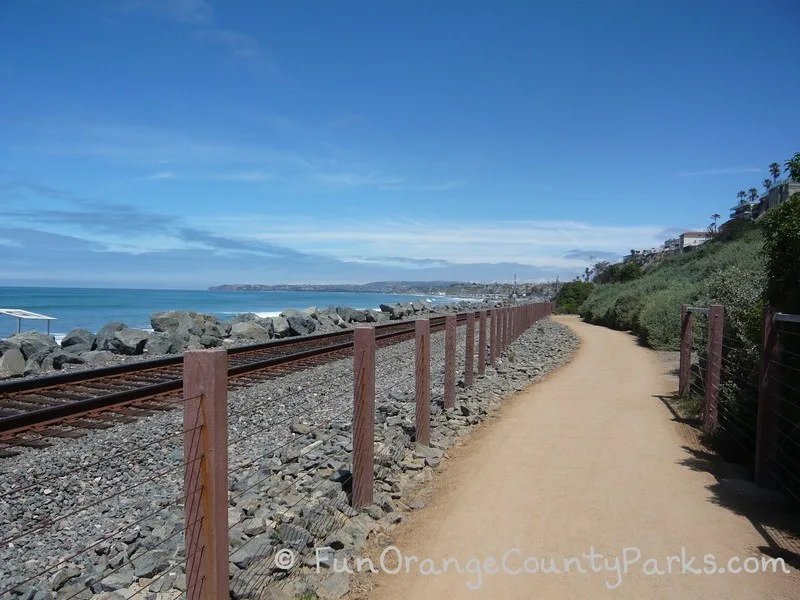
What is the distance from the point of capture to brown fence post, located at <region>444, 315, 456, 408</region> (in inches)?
370

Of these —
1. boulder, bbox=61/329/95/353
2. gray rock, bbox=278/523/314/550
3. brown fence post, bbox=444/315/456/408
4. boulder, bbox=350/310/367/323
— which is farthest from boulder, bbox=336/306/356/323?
gray rock, bbox=278/523/314/550

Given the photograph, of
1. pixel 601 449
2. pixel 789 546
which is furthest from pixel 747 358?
pixel 789 546

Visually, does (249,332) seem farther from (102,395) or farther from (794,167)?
(794,167)

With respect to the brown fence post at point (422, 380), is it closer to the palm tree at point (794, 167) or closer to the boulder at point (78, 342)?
the palm tree at point (794, 167)

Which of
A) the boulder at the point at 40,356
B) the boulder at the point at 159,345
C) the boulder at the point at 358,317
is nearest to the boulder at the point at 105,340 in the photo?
the boulder at the point at 159,345

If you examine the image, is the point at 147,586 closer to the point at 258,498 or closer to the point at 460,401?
the point at 258,498

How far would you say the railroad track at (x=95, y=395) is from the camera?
26.6ft

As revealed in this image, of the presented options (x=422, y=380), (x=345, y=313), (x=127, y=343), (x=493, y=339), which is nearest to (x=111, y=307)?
(x=345, y=313)

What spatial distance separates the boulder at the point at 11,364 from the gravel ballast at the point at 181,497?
6059 millimetres

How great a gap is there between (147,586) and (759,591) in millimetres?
3886

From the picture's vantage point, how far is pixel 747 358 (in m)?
8.31

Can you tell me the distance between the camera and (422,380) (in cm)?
782

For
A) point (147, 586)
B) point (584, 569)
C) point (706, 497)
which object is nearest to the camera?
point (147, 586)

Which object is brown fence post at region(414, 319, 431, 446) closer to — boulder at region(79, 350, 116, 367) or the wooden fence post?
the wooden fence post
